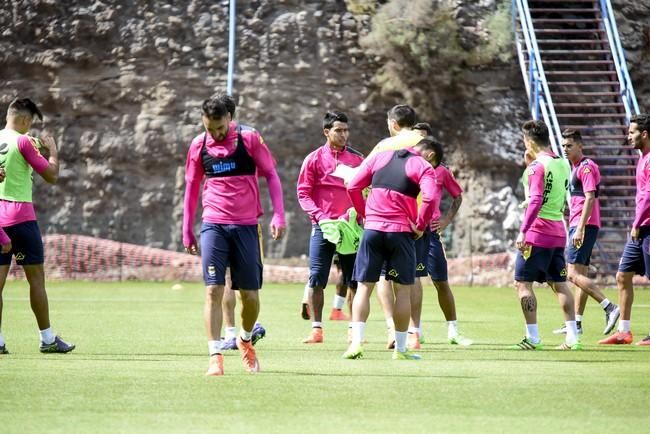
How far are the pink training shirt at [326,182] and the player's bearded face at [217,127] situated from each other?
395 cm

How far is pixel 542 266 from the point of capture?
→ 42.8ft

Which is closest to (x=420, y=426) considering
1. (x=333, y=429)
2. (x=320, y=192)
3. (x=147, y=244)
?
(x=333, y=429)

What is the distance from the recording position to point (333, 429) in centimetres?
755

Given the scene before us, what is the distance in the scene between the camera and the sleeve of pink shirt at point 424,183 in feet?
36.6

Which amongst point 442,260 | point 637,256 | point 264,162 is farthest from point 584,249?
point 264,162

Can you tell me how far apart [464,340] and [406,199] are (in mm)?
2815

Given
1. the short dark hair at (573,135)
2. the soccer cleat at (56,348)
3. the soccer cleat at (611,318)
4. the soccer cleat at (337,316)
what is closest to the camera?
the soccer cleat at (56,348)

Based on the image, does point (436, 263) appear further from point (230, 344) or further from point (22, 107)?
point (22, 107)

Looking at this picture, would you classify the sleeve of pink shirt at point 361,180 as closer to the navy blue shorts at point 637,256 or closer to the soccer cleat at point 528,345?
the soccer cleat at point 528,345

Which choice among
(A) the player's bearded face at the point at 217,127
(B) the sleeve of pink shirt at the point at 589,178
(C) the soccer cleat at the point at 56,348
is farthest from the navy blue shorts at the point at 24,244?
(B) the sleeve of pink shirt at the point at 589,178

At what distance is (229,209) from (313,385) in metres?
1.72

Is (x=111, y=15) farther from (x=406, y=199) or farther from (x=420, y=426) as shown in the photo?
(x=420, y=426)

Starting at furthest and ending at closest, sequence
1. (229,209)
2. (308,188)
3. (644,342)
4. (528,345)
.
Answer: (308,188)
(644,342)
(528,345)
(229,209)

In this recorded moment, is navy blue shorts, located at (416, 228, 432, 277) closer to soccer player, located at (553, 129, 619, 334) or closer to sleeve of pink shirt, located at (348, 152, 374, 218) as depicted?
sleeve of pink shirt, located at (348, 152, 374, 218)
